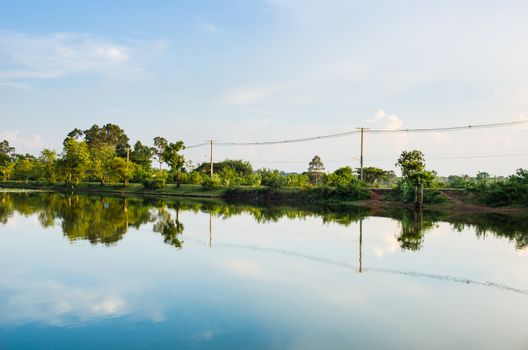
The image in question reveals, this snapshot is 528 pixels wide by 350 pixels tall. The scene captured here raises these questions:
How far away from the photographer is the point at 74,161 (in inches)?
2250

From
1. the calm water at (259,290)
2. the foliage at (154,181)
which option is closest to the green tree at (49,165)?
the foliage at (154,181)

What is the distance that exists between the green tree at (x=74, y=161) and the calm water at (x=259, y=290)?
41.1 meters

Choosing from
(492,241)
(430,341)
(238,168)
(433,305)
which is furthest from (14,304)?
(238,168)

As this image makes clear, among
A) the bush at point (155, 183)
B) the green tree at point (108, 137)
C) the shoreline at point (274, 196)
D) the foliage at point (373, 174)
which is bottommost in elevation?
the shoreline at point (274, 196)

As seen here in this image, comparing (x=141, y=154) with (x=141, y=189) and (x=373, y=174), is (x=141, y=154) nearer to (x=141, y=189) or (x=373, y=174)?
(x=141, y=189)

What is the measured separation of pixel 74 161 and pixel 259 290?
53.8 meters

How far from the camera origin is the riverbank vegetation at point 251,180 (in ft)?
110

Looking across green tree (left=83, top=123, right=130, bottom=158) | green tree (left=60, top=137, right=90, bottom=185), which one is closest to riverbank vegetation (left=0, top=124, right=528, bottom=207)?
green tree (left=60, top=137, right=90, bottom=185)

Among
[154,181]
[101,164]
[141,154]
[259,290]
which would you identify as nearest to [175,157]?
[154,181]

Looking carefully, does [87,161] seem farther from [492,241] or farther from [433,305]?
[433,305]

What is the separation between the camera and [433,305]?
8633mm

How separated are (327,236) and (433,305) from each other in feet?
30.8

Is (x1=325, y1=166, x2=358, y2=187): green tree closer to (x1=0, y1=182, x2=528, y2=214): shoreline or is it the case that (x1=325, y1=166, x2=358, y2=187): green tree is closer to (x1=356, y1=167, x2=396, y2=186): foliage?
(x1=0, y1=182, x2=528, y2=214): shoreline

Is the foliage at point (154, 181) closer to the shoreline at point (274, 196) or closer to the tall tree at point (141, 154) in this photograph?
the shoreline at point (274, 196)
